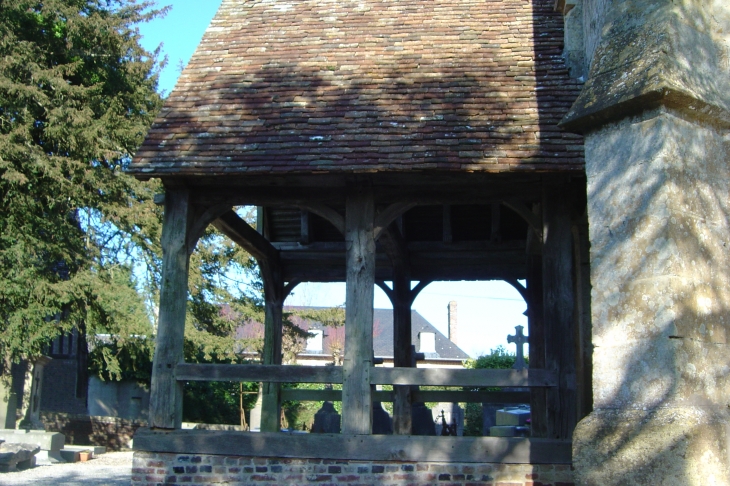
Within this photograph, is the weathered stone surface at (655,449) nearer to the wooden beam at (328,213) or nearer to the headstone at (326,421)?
the wooden beam at (328,213)

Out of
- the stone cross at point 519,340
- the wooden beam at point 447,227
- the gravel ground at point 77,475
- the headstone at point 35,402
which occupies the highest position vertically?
the wooden beam at point 447,227

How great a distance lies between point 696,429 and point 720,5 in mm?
2550

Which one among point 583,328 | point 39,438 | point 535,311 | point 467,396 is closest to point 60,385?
point 39,438

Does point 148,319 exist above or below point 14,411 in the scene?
above

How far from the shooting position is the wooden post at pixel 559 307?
7.46 metres

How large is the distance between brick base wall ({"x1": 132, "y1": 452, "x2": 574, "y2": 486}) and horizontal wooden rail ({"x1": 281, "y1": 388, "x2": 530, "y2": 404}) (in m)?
3.51

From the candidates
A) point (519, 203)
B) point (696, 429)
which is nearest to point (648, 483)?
point (696, 429)

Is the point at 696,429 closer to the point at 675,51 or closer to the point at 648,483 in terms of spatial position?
the point at 648,483

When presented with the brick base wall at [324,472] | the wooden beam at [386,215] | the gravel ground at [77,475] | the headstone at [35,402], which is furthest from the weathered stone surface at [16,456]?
the wooden beam at [386,215]

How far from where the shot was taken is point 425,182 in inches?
321

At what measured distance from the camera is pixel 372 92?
895 centimetres

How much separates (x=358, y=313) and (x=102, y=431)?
1681 centimetres

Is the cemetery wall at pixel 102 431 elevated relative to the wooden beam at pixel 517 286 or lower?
lower

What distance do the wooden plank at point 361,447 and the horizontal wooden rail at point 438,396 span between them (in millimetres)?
3475
